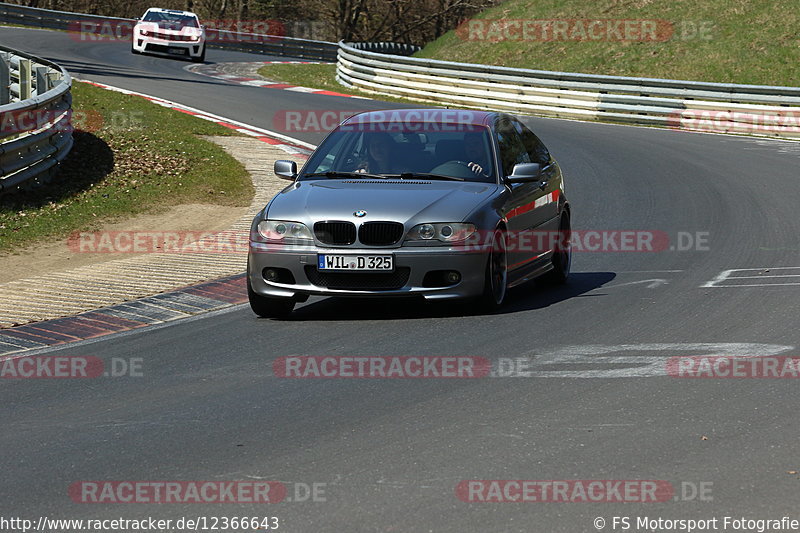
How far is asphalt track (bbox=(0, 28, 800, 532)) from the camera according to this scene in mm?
5398

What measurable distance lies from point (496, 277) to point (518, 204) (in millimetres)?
879

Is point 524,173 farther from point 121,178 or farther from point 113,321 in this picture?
point 121,178

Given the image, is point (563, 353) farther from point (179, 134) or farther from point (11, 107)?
point (179, 134)

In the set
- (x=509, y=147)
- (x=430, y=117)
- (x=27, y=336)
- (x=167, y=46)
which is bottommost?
(x=167, y=46)

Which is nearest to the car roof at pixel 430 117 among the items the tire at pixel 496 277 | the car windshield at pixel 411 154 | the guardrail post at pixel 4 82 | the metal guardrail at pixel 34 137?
the car windshield at pixel 411 154

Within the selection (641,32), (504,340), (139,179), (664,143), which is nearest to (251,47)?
(641,32)

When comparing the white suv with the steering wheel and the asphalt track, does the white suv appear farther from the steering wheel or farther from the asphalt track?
the steering wheel

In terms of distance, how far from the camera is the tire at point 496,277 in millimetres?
9758

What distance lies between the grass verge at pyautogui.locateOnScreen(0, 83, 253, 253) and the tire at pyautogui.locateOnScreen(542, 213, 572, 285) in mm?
5826

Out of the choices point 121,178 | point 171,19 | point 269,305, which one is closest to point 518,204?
point 269,305

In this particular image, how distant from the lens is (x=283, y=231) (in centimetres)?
983

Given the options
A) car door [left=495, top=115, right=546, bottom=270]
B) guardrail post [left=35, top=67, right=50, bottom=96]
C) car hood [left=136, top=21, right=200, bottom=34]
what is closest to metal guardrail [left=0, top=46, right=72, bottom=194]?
guardrail post [left=35, top=67, right=50, bottom=96]

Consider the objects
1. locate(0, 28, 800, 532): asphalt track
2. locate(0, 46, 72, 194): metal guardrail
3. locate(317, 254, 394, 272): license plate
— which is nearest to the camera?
locate(0, 28, 800, 532): asphalt track

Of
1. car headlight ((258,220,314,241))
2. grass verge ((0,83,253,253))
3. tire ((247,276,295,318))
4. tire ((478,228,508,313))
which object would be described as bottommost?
grass verge ((0,83,253,253))
